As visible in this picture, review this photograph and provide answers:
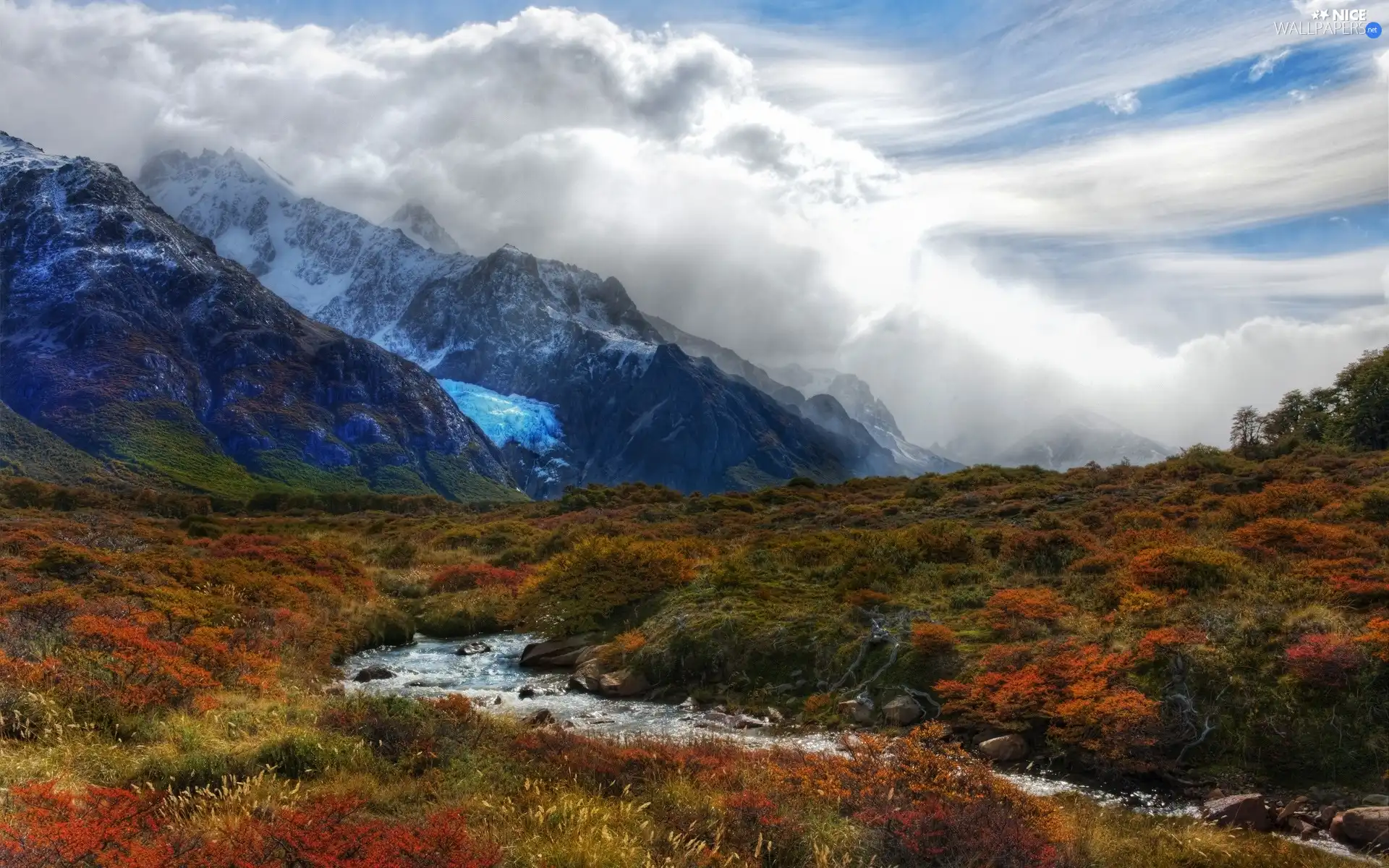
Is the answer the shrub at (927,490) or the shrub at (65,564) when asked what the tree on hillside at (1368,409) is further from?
the shrub at (65,564)

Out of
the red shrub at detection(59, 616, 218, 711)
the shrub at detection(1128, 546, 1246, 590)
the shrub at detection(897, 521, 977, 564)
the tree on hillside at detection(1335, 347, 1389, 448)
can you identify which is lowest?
the red shrub at detection(59, 616, 218, 711)

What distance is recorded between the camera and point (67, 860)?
747 centimetres

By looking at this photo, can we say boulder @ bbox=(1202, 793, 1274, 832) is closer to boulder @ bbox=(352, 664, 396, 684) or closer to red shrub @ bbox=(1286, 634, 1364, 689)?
red shrub @ bbox=(1286, 634, 1364, 689)

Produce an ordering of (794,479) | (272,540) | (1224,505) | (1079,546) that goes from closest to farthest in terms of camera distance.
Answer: (1079,546)
(1224,505)
(272,540)
(794,479)

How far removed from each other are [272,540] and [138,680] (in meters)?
33.0

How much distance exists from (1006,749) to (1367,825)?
217 inches

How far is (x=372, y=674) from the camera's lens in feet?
77.6

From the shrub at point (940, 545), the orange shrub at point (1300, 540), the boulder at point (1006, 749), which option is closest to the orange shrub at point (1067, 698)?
the boulder at point (1006, 749)

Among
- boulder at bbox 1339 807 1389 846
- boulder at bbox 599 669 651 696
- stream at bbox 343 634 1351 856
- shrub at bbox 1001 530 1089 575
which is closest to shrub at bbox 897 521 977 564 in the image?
shrub at bbox 1001 530 1089 575

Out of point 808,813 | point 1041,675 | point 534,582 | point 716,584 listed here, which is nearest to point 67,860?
point 808,813

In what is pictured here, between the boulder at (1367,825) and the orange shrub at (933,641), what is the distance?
26.9 feet

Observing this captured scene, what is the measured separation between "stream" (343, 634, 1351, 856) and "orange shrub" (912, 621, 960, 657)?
3.35m

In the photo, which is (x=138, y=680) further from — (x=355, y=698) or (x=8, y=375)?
(x=8, y=375)

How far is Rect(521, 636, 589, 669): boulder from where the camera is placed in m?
26.4
